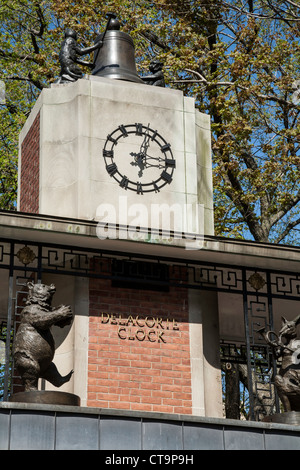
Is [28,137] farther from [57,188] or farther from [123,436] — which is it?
[123,436]

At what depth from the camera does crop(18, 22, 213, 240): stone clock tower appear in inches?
596

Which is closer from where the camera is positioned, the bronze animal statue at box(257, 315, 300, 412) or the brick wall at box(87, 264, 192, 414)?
the bronze animal statue at box(257, 315, 300, 412)

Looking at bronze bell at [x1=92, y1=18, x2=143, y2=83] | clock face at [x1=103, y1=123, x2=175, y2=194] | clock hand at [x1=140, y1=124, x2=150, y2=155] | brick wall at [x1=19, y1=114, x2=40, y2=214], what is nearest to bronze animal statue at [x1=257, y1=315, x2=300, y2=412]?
clock face at [x1=103, y1=123, x2=175, y2=194]

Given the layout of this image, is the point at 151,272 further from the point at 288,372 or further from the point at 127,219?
the point at 288,372

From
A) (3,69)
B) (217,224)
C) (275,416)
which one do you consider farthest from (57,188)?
(3,69)

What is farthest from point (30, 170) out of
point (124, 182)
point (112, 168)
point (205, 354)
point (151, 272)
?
point (205, 354)

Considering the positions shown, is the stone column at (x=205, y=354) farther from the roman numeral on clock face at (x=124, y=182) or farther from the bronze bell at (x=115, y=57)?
the bronze bell at (x=115, y=57)

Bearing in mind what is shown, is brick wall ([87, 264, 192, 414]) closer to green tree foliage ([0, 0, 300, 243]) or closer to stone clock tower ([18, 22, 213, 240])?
stone clock tower ([18, 22, 213, 240])

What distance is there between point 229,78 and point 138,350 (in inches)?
460

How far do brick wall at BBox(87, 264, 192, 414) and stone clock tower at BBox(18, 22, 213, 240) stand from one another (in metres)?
1.21

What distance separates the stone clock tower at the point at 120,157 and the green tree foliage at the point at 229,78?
6544 mm

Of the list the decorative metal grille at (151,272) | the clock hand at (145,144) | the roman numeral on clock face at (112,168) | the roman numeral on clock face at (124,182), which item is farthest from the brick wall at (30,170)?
the clock hand at (145,144)

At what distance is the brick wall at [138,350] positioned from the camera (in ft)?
45.2

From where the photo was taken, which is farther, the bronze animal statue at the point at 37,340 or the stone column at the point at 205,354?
the stone column at the point at 205,354
